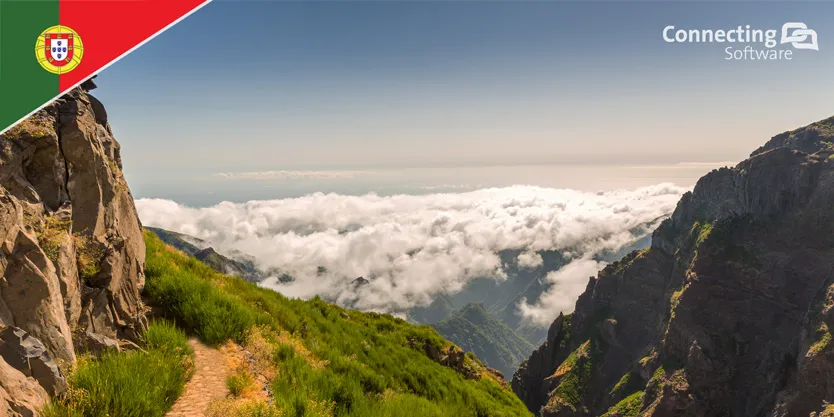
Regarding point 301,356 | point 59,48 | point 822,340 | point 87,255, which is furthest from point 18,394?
point 822,340

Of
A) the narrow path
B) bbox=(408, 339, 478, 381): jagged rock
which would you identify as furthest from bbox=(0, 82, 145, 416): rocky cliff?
bbox=(408, 339, 478, 381): jagged rock

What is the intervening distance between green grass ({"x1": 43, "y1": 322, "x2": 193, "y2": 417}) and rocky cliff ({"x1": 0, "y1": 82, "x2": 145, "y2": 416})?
32 centimetres

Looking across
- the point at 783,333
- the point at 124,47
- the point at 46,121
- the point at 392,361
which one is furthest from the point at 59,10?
the point at 783,333

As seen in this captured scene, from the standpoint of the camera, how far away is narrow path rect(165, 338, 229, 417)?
7.54 meters

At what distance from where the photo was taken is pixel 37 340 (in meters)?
6.19

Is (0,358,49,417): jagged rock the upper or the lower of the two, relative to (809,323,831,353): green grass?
upper

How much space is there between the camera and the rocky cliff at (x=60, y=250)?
5.98 m

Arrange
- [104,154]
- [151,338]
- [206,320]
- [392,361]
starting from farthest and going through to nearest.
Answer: [392,361]
[206,320]
[104,154]
[151,338]

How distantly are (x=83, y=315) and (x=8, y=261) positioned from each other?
8.59ft

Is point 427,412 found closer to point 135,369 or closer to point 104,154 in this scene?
point 135,369

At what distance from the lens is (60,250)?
25.6 ft

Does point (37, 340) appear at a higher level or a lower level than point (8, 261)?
lower

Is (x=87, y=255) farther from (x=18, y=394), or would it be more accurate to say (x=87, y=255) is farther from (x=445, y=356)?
(x=445, y=356)

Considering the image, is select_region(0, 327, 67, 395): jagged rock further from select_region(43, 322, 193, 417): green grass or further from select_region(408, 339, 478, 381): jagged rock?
select_region(408, 339, 478, 381): jagged rock
